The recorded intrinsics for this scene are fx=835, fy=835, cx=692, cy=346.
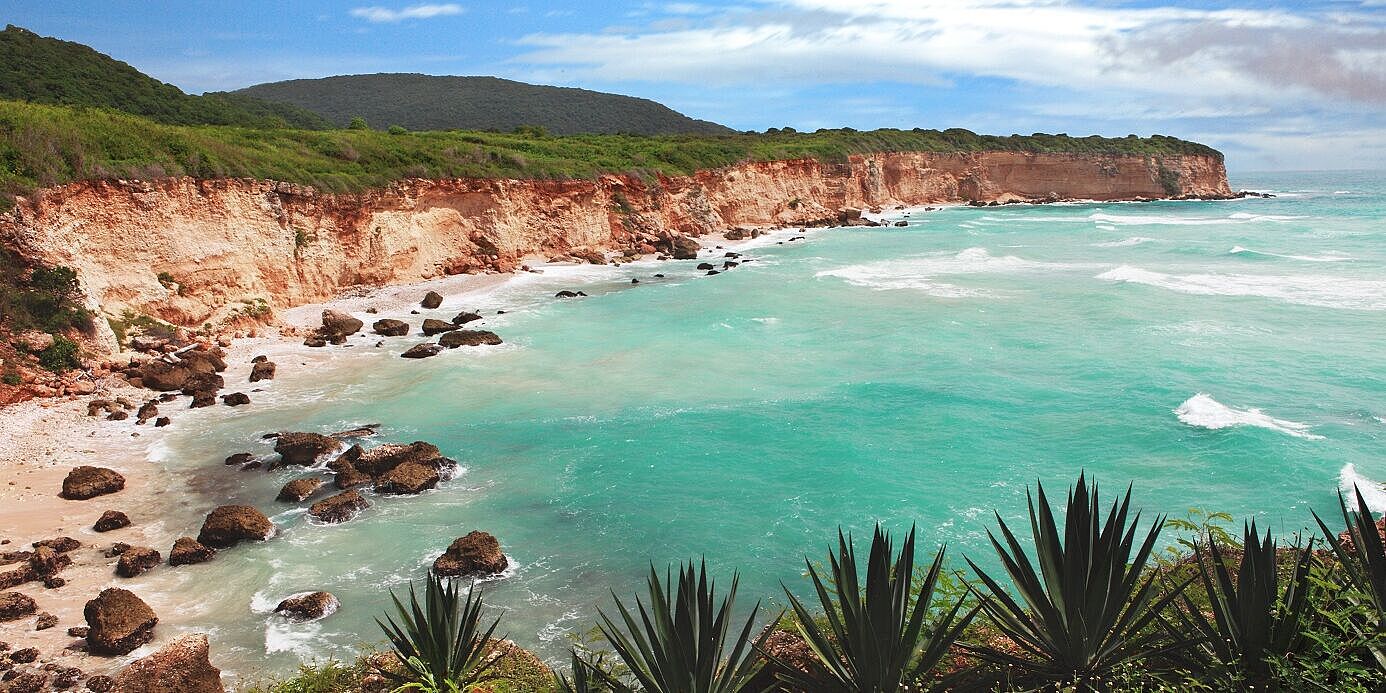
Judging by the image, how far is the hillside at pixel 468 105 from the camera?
4786 inches

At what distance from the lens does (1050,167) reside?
94250 millimetres

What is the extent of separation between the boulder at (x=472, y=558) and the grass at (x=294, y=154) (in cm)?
1640

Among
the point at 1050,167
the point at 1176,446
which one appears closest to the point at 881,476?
the point at 1176,446

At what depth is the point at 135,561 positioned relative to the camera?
447 inches

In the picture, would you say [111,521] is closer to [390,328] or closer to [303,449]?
[303,449]

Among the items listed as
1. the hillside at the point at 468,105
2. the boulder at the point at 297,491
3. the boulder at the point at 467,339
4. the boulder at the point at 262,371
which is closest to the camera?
the boulder at the point at 297,491

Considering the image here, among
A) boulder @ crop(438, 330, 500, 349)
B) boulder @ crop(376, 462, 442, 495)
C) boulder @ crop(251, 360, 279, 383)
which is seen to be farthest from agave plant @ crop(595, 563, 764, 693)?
boulder @ crop(438, 330, 500, 349)

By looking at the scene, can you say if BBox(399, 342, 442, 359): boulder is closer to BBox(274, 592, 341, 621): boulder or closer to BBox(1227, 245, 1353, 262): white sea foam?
BBox(274, 592, 341, 621): boulder

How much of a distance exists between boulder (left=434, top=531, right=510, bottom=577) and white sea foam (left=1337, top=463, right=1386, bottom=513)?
12.8 m

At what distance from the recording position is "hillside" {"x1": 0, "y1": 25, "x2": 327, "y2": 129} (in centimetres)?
4612

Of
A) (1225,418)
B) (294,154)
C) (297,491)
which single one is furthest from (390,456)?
(294,154)

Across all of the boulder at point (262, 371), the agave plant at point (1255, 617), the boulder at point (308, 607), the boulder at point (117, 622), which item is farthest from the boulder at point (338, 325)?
the agave plant at point (1255, 617)

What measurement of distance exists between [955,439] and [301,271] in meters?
23.0

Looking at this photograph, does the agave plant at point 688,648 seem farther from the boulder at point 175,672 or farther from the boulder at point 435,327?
the boulder at point 435,327
